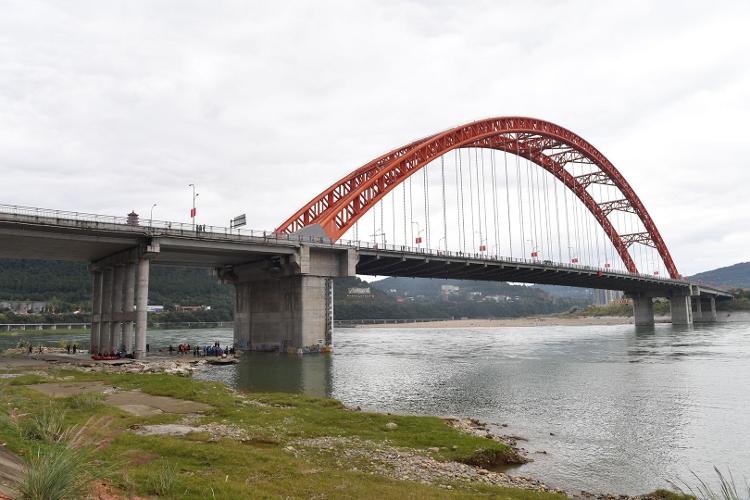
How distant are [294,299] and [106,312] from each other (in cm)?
2186

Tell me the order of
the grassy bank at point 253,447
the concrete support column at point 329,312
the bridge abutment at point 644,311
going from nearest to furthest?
the grassy bank at point 253,447, the concrete support column at point 329,312, the bridge abutment at point 644,311

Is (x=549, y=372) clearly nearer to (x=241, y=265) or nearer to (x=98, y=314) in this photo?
(x=241, y=265)

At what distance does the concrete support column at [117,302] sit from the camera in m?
58.3

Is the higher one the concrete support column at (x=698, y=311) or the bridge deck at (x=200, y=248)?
the bridge deck at (x=200, y=248)

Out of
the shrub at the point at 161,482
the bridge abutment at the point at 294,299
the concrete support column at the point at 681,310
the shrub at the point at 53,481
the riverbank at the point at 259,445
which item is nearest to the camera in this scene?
the shrub at the point at 53,481

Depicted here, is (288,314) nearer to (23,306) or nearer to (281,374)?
(281,374)

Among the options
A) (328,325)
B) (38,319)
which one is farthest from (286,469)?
(38,319)

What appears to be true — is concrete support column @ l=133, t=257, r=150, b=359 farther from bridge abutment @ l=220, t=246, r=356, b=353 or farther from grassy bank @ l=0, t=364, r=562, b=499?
grassy bank @ l=0, t=364, r=562, b=499

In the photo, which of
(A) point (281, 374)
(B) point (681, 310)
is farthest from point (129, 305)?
(B) point (681, 310)

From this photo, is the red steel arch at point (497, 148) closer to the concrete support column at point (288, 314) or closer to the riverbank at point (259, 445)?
the concrete support column at point (288, 314)

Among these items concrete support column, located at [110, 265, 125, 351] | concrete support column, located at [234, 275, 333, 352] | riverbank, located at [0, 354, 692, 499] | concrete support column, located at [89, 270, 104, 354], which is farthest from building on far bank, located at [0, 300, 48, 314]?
riverbank, located at [0, 354, 692, 499]

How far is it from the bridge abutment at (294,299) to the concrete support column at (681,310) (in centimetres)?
12033

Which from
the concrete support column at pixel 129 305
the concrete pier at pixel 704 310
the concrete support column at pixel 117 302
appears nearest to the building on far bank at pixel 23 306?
the concrete support column at pixel 117 302

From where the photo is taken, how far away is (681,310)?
5817 inches
